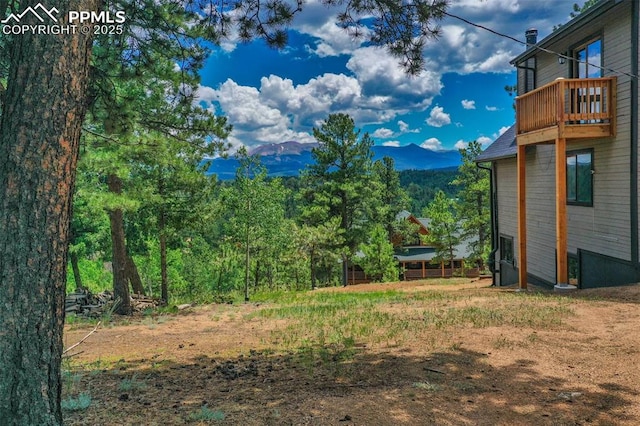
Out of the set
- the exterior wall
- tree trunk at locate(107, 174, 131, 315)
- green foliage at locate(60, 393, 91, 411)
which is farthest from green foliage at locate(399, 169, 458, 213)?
green foliage at locate(60, 393, 91, 411)

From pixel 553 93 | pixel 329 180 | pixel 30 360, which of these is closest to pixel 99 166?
pixel 30 360

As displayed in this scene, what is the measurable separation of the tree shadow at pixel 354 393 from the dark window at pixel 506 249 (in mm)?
13466

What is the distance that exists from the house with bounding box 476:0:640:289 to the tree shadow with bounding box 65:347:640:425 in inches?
257

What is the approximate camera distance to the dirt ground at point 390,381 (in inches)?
140

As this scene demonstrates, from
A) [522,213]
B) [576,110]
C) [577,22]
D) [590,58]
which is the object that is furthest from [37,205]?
[590,58]

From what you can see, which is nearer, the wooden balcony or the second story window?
the wooden balcony

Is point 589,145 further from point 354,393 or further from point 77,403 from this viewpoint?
point 77,403

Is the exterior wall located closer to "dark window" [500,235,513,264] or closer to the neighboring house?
"dark window" [500,235,513,264]

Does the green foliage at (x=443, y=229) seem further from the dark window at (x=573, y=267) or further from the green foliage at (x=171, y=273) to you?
the green foliage at (x=171, y=273)

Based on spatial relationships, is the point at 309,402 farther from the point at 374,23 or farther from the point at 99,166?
the point at 99,166

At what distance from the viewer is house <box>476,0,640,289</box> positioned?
9.86 meters

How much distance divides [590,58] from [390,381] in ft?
37.1

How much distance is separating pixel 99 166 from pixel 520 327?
9.48 meters

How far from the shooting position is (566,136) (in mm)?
10289
